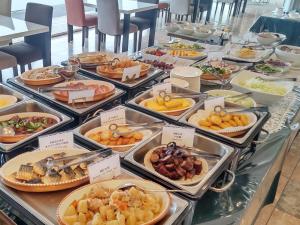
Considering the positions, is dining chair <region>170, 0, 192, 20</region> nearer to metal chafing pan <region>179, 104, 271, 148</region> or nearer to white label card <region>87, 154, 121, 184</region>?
metal chafing pan <region>179, 104, 271, 148</region>

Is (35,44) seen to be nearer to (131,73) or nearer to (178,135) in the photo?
(131,73)

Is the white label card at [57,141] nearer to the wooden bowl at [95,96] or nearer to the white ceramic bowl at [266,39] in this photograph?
the wooden bowl at [95,96]

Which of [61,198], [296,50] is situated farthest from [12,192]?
[296,50]

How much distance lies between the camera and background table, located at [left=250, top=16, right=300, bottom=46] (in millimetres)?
2961

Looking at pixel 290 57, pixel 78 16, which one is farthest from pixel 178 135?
pixel 78 16

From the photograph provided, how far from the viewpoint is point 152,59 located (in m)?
1.66

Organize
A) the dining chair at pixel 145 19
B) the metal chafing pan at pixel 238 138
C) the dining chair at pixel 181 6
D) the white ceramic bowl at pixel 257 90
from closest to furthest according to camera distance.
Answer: the metal chafing pan at pixel 238 138 < the white ceramic bowl at pixel 257 90 < the dining chair at pixel 145 19 < the dining chair at pixel 181 6

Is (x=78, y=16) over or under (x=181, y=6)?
under

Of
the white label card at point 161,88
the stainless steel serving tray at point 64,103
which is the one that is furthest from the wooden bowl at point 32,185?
the white label card at point 161,88

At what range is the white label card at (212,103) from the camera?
1132mm

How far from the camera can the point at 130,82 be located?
131 centimetres

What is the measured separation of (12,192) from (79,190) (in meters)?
0.15

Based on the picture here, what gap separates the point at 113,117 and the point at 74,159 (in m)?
0.26

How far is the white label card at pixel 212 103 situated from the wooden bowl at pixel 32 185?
1.66ft
